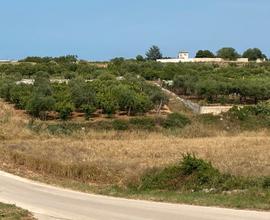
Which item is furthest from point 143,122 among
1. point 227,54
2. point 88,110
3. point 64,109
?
point 227,54

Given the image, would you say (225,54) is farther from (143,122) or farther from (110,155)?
(110,155)

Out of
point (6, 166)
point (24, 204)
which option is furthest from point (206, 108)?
point (24, 204)

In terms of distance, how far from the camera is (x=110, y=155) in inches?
946

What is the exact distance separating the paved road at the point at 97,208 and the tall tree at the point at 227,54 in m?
126

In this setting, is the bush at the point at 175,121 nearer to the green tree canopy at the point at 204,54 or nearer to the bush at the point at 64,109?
the bush at the point at 64,109

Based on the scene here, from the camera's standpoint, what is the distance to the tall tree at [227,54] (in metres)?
139

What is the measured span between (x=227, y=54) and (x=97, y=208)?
134 meters

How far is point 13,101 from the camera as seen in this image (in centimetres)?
6125

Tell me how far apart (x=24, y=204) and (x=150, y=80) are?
3046 inches

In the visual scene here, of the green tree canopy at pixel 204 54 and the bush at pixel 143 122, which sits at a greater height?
the green tree canopy at pixel 204 54

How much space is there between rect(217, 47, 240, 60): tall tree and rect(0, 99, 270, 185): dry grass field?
108 m

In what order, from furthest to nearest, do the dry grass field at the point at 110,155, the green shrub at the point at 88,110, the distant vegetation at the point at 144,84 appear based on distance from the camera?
the distant vegetation at the point at 144,84 < the green shrub at the point at 88,110 < the dry grass field at the point at 110,155

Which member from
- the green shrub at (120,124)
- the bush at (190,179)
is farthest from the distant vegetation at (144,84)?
the bush at (190,179)

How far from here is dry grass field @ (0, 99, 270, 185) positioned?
18172 mm
